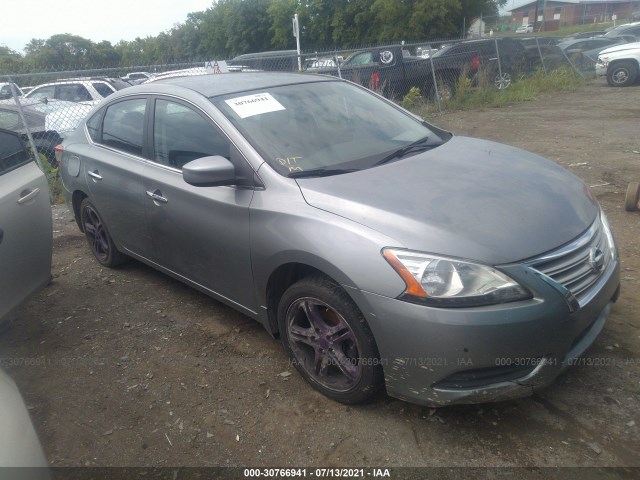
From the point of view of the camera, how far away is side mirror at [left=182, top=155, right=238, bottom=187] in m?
2.95

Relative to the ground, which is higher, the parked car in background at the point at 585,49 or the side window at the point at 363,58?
the side window at the point at 363,58

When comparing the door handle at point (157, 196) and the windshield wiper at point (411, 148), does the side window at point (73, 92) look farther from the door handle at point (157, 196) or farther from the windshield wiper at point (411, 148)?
the windshield wiper at point (411, 148)

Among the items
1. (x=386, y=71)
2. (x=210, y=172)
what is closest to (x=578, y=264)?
(x=210, y=172)

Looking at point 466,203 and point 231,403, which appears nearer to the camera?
point 466,203

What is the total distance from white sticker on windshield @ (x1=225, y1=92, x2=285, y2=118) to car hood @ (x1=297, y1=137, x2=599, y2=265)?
744mm

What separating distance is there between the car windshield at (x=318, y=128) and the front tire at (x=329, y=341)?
71cm

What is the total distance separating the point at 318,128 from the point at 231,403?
5.69ft

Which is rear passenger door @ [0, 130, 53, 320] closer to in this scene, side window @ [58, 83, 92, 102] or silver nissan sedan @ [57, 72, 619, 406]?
silver nissan sedan @ [57, 72, 619, 406]

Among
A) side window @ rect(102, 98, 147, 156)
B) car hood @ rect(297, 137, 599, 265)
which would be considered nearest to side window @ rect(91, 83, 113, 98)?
side window @ rect(102, 98, 147, 156)

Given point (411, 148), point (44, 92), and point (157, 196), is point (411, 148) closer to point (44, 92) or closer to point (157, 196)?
point (157, 196)

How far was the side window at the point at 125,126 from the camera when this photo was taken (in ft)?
13.1

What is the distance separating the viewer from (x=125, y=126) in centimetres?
420

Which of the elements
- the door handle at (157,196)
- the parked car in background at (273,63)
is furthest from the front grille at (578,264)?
the parked car in background at (273,63)

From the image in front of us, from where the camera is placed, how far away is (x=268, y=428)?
2746 mm
